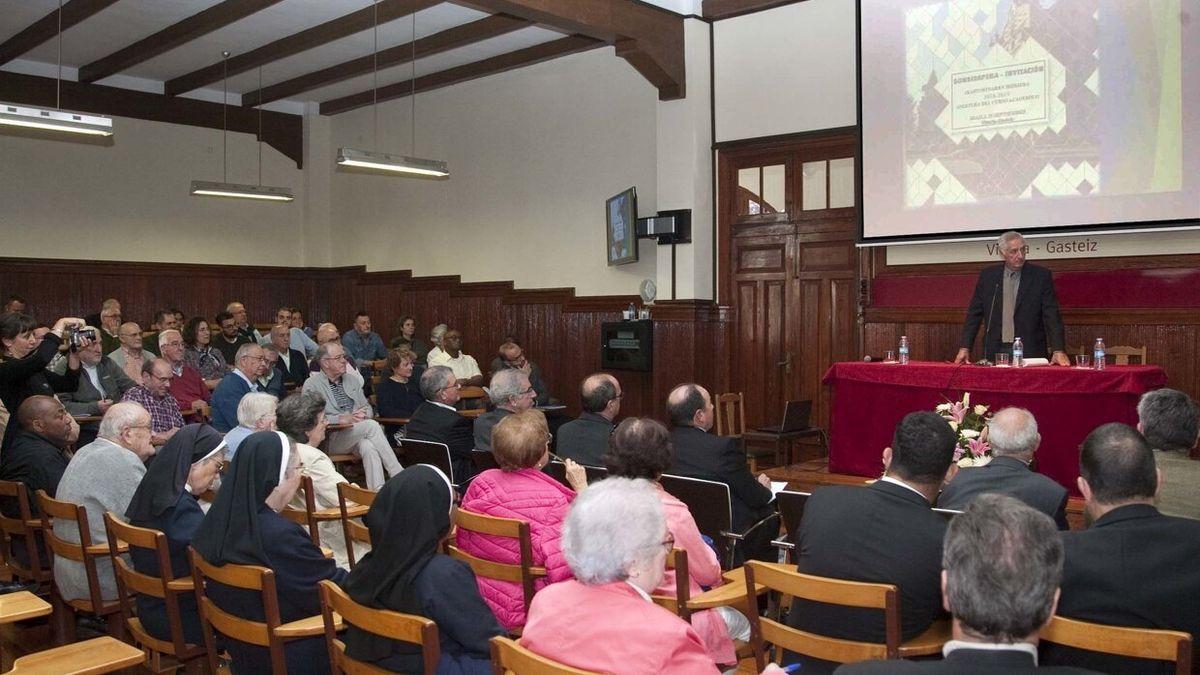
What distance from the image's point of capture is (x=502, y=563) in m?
3.39

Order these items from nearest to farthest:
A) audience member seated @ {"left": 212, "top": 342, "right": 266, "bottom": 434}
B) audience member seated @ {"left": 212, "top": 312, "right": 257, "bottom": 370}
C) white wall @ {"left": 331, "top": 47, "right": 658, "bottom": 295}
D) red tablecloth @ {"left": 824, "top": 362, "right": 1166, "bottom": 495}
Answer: red tablecloth @ {"left": 824, "top": 362, "right": 1166, "bottom": 495}, audience member seated @ {"left": 212, "top": 342, "right": 266, "bottom": 434}, audience member seated @ {"left": 212, "top": 312, "right": 257, "bottom": 370}, white wall @ {"left": 331, "top": 47, "right": 658, "bottom": 295}

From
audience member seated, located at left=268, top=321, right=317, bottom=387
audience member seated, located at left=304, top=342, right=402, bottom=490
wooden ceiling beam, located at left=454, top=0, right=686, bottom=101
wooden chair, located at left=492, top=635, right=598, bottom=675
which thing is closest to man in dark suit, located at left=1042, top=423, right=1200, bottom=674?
wooden chair, located at left=492, top=635, right=598, bottom=675

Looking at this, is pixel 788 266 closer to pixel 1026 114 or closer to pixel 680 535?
pixel 1026 114

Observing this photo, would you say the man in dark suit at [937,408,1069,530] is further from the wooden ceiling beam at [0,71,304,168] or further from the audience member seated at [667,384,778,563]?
the wooden ceiling beam at [0,71,304,168]

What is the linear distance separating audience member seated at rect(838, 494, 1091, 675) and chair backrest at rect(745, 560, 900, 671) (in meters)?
0.67

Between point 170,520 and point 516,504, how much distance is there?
125cm

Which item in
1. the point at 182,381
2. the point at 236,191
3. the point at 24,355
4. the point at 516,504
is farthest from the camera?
the point at 236,191

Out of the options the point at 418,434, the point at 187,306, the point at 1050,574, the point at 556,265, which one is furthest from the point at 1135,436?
the point at 187,306

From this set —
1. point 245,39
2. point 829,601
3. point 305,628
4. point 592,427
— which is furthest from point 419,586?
point 245,39

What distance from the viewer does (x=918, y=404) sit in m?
6.04

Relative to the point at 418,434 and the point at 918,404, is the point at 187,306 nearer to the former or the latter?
the point at 418,434

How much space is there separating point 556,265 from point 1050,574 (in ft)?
31.0

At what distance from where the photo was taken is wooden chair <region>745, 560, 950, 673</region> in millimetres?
2418

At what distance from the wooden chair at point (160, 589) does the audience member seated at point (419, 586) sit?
975mm
